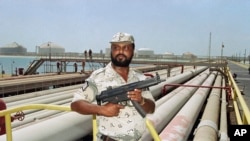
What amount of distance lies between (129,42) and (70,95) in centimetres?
916

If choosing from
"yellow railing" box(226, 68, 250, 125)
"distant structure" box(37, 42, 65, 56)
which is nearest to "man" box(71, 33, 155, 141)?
"yellow railing" box(226, 68, 250, 125)

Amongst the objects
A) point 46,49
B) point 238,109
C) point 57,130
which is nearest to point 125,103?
point 57,130

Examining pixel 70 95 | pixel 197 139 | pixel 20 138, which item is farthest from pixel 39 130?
pixel 70 95

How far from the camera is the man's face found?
2621 mm

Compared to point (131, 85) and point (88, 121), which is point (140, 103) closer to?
point (131, 85)

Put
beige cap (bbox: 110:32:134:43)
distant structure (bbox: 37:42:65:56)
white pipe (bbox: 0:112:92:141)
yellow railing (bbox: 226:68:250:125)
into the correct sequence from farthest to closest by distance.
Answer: distant structure (bbox: 37:42:65:56) → yellow railing (bbox: 226:68:250:125) → white pipe (bbox: 0:112:92:141) → beige cap (bbox: 110:32:134:43)

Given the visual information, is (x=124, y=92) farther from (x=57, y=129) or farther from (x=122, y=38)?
(x=57, y=129)

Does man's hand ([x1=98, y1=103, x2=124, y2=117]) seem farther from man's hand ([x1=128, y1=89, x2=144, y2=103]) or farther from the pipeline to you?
the pipeline

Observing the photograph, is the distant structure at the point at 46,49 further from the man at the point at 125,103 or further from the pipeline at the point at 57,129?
the man at the point at 125,103

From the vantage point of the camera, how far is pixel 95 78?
268 cm

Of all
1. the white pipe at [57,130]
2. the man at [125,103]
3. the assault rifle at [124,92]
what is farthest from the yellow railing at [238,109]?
the white pipe at [57,130]

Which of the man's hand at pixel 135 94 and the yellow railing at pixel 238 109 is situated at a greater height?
the man's hand at pixel 135 94

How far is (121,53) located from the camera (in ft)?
8.59

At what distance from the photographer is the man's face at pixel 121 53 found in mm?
2621
